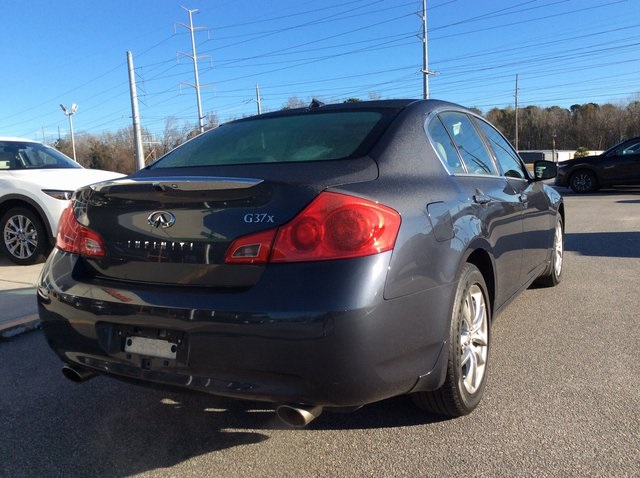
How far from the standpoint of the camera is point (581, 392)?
3016 millimetres

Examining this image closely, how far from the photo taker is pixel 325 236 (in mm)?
2107

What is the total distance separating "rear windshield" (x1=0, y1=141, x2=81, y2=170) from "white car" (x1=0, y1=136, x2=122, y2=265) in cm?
17

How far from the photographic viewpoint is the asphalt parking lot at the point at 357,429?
2404mm

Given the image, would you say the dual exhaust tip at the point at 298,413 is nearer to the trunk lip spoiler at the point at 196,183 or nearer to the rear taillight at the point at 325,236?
the rear taillight at the point at 325,236

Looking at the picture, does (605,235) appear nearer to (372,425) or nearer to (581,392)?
(581,392)

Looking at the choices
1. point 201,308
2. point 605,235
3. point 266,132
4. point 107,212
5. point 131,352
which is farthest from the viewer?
point 605,235

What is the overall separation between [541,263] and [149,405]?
325 centimetres

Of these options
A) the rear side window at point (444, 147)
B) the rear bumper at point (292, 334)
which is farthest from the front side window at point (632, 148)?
the rear bumper at point (292, 334)

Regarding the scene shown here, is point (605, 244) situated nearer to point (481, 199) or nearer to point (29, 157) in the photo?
point (481, 199)

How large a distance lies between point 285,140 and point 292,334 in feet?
4.50

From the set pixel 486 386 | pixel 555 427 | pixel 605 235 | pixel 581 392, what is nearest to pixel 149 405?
pixel 486 386

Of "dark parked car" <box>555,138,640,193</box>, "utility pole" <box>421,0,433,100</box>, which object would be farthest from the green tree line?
"dark parked car" <box>555,138,640,193</box>

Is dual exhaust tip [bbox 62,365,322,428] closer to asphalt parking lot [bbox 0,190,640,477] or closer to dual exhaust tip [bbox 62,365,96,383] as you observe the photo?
asphalt parking lot [bbox 0,190,640,477]

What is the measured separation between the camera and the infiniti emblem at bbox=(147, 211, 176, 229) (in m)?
2.33
